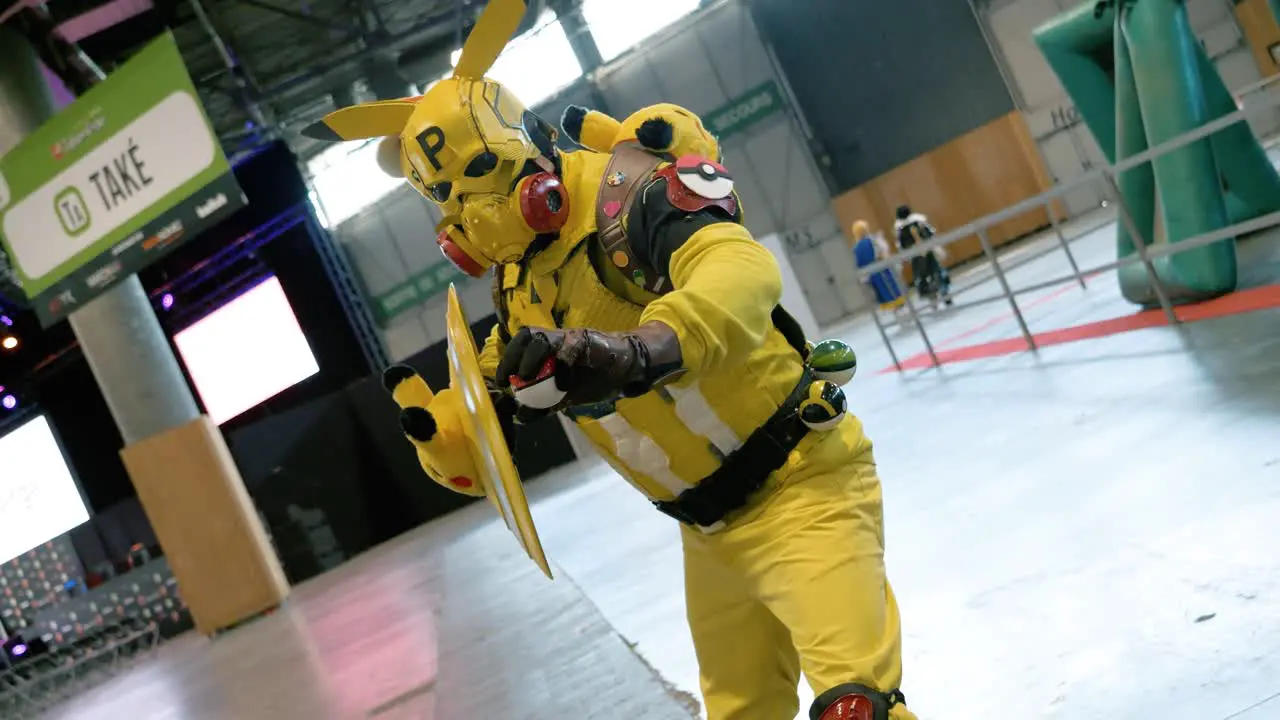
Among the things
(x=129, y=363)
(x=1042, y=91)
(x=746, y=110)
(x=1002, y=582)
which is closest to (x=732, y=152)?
(x=746, y=110)

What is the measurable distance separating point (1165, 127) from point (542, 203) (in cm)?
508

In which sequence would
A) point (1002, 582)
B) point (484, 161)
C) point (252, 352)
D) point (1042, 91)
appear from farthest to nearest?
1. point (1042, 91)
2. point (252, 352)
3. point (1002, 582)
4. point (484, 161)

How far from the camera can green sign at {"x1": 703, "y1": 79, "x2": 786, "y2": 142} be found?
18.7 m

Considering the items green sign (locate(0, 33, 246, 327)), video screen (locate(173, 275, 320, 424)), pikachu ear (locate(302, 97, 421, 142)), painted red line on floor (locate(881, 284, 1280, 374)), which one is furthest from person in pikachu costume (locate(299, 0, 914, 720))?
video screen (locate(173, 275, 320, 424))

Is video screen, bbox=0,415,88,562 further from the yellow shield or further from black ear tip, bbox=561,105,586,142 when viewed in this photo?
the yellow shield

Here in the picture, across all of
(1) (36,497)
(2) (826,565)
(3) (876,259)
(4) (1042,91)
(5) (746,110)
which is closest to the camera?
(2) (826,565)

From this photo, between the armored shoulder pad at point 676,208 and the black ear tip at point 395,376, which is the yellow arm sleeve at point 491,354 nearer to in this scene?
the black ear tip at point 395,376

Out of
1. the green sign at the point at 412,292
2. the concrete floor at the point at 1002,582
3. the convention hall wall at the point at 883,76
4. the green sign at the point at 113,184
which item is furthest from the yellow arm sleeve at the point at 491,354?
the convention hall wall at the point at 883,76

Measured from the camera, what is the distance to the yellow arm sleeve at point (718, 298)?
1.24m

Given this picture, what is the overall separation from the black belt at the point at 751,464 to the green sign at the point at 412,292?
713 inches

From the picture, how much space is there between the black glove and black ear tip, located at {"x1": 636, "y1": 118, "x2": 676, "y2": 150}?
1.66 feet

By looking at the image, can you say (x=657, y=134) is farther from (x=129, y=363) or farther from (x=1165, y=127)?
(x=129, y=363)

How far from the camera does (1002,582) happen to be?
9.14 feet

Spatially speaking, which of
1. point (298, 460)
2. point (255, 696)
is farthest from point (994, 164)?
point (255, 696)
